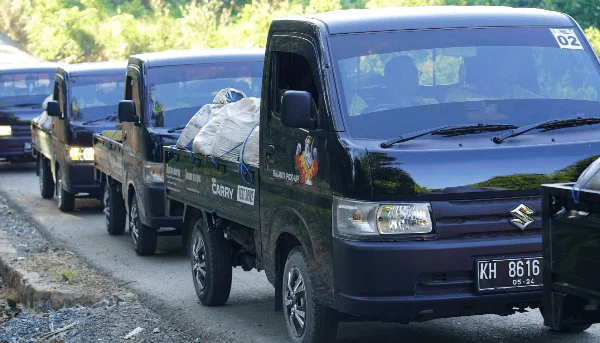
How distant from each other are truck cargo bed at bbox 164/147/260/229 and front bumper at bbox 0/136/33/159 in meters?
13.1

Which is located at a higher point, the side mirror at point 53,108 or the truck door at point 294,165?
the truck door at point 294,165

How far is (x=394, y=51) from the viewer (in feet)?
23.7

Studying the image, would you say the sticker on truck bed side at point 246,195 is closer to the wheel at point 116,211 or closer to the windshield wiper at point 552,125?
the windshield wiper at point 552,125

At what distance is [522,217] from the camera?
21.3 ft

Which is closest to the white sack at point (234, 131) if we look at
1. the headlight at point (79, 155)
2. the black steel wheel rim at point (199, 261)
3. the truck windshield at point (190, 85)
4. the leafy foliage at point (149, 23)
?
the black steel wheel rim at point (199, 261)

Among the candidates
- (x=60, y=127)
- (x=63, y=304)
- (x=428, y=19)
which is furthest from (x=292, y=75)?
(x=60, y=127)

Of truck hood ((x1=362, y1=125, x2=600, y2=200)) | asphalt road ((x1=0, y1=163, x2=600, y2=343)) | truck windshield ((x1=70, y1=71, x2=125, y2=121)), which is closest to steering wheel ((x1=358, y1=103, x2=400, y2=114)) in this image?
truck hood ((x1=362, y1=125, x2=600, y2=200))

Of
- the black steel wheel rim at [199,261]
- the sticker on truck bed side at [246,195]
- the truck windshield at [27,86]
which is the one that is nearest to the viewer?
the sticker on truck bed side at [246,195]

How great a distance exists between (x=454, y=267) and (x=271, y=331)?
2.34m

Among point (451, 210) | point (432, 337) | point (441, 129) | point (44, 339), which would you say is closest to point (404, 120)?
point (441, 129)

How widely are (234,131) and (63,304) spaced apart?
98.1 inches

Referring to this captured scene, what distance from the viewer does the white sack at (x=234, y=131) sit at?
8.80 meters

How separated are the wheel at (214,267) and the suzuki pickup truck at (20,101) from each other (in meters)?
14.3

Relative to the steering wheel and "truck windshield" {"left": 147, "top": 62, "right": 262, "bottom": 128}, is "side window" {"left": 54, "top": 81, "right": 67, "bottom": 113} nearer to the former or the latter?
"truck windshield" {"left": 147, "top": 62, "right": 262, "bottom": 128}
